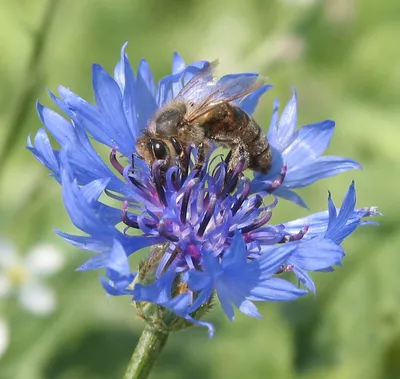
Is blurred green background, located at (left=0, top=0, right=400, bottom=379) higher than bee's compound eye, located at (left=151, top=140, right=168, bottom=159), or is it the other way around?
bee's compound eye, located at (left=151, top=140, right=168, bottom=159)

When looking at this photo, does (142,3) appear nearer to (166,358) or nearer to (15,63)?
(15,63)

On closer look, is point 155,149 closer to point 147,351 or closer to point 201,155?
point 201,155

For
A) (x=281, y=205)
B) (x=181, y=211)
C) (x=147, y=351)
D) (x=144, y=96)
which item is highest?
(x=144, y=96)

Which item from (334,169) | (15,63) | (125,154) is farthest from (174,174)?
(15,63)

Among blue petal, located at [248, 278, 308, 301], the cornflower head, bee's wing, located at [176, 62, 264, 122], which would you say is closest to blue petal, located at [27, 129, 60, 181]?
the cornflower head

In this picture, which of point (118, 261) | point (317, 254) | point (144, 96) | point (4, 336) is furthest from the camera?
point (4, 336)

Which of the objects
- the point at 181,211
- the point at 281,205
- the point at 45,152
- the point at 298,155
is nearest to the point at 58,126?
the point at 45,152

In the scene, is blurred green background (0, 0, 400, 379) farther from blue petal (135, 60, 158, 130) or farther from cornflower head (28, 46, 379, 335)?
cornflower head (28, 46, 379, 335)
